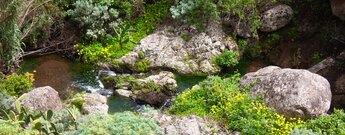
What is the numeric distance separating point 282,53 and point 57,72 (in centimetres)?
911

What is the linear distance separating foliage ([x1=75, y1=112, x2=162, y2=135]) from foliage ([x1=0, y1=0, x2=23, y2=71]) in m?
5.18

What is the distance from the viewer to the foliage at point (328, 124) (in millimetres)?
11016

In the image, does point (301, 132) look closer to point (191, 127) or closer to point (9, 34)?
point (191, 127)

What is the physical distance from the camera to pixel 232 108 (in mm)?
11992

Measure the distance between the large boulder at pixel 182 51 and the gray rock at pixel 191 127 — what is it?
5.88 m

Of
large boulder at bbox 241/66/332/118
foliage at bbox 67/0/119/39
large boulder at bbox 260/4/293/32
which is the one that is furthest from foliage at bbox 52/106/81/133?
large boulder at bbox 260/4/293/32

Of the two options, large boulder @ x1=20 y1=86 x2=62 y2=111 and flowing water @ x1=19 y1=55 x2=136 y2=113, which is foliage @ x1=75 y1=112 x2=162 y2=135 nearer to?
large boulder @ x1=20 y1=86 x2=62 y2=111

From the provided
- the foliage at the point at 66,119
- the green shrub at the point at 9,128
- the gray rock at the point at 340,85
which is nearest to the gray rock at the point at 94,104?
the foliage at the point at 66,119

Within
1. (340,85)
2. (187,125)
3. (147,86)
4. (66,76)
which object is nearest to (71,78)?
(66,76)

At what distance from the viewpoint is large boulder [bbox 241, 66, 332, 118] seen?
11.6 metres

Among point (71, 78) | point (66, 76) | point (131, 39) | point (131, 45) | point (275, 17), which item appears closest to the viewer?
point (71, 78)

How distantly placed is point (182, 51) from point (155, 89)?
338cm

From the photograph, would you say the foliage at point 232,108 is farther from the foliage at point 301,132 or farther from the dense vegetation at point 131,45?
the foliage at point 301,132

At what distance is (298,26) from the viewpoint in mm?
18969
